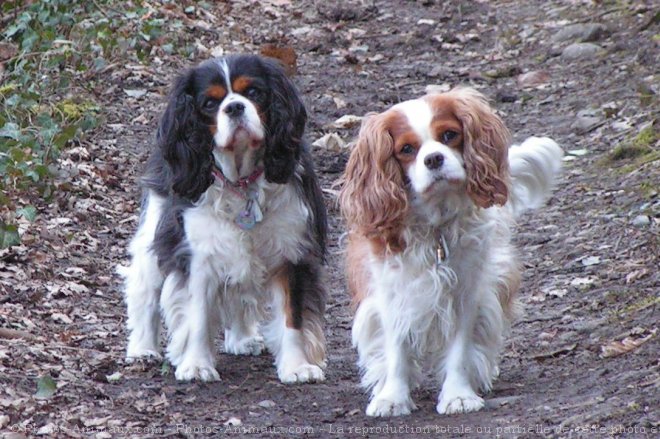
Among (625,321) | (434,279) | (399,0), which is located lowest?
(399,0)

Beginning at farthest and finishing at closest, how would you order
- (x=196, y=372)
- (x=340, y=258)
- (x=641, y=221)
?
(x=340, y=258), (x=641, y=221), (x=196, y=372)

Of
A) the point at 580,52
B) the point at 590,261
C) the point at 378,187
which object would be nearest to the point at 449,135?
the point at 378,187

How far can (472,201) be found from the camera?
4.91 metres

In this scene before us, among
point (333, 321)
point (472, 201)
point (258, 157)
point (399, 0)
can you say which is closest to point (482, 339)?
point (472, 201)

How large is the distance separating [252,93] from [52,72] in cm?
484

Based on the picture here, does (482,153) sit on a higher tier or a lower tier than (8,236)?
higher

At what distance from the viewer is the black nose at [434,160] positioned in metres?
4.71

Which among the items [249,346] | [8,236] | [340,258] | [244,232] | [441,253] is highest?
[441,253]

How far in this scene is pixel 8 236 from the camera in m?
6.50

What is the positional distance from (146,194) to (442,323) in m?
A: 1.86

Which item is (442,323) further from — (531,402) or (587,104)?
(587,104)

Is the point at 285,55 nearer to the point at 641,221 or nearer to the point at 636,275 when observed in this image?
the point at 641,221

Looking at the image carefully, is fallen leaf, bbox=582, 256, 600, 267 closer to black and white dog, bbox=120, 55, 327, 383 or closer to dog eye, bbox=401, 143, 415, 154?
black and white dog, bbox=120, 55, 327, 383

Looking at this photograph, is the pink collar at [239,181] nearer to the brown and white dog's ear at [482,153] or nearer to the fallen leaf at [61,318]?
the brown and white dog's ear at [482,153]
